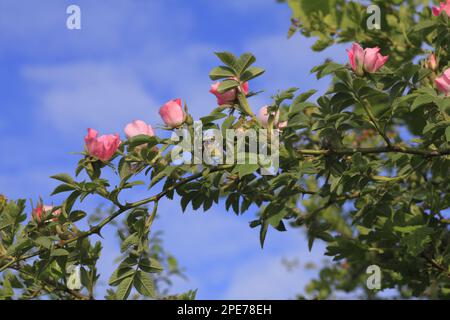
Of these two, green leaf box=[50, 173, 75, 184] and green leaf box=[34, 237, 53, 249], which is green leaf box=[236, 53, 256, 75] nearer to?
green leaf box=[50, 173, 75, 184]

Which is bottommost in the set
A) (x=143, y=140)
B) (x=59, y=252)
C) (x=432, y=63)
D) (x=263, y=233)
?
(x=59, y=252)

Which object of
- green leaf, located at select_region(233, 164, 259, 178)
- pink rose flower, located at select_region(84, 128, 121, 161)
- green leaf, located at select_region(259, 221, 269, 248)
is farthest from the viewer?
green leaf, located at select_region(259, 221, 269, 248)

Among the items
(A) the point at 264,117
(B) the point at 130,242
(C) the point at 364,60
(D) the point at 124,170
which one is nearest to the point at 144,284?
(B) the point at 130,242

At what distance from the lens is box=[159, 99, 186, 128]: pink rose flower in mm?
2650

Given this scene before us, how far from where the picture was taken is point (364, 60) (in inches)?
106

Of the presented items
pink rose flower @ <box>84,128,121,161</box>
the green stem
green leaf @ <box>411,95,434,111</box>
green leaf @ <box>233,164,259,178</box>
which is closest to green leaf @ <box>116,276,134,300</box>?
pink rose flower @ <box>84,128,121,161</box>

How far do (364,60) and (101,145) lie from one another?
1.08m

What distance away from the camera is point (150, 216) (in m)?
2.71

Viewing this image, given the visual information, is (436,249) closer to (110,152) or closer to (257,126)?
(257,126)

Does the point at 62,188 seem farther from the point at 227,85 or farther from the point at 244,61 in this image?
the point at 244,61

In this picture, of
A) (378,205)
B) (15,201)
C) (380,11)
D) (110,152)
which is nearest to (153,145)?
(110,152)

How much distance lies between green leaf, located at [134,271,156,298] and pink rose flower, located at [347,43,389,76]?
3.78ft

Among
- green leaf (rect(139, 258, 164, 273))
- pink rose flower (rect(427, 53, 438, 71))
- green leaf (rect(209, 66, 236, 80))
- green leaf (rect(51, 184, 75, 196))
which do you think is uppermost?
pink rose flower (rect(427, 53, 438, 71))

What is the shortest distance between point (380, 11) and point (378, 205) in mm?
1495
